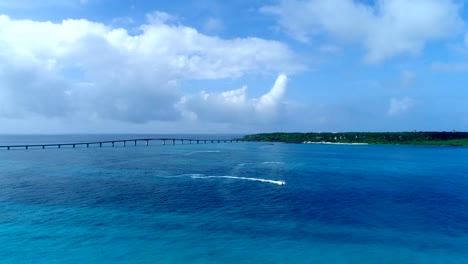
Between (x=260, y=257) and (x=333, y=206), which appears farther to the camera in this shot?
(x=333, y=206)

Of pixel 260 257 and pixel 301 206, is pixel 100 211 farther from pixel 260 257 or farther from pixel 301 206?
pixel 301 206

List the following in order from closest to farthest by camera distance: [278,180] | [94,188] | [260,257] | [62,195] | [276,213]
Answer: [260,257] < [276,213] < [62,195] < [94,188] < [278,180]

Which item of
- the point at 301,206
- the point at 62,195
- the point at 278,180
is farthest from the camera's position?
the point at 278,180

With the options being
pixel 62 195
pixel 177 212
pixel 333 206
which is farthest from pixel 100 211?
pixel 333 206

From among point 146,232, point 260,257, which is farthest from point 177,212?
point 260,257

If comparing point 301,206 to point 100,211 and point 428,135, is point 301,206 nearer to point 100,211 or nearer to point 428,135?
point 100,211

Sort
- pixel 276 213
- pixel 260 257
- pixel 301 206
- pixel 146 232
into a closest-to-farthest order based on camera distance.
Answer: pixel 260 257
pixel 146 232
pixel 276 213
pixel 301 206
